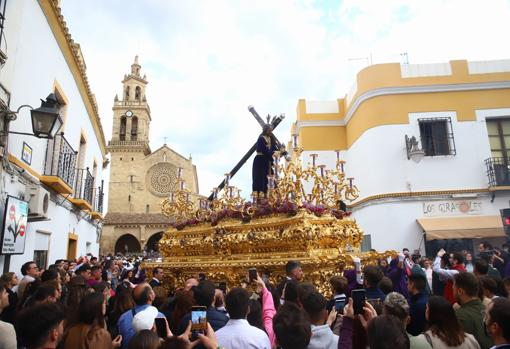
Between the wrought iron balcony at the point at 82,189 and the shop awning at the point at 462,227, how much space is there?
11.0 meters

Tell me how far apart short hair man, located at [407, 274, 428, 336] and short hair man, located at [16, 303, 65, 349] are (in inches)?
108

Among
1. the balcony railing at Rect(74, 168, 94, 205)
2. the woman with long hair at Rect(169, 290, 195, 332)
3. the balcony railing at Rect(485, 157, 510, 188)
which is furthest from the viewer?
the balcony railing at Rect(485, 157, 510, 188)

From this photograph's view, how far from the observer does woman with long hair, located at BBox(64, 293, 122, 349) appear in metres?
2.45

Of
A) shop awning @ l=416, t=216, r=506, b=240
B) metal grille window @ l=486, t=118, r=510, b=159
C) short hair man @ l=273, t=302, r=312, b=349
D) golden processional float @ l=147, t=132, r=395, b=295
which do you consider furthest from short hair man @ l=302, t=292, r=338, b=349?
metal grille window @ l=486, t=118, r=510, b=159

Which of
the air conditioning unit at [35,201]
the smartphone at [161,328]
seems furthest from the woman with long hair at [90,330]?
the air conditioning unit at [35,201]

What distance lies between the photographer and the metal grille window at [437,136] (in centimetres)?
1298

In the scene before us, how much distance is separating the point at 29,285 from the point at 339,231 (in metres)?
4.35

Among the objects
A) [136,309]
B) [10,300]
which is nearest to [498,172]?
[136,309]

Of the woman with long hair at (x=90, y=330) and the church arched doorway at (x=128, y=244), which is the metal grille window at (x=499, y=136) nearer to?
the woman with long hair at (x=90, y=330)

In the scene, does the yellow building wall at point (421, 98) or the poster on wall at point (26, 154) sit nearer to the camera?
the poster on wall at point (26, 154)

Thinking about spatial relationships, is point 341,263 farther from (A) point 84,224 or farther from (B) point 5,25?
(A) point 84,224

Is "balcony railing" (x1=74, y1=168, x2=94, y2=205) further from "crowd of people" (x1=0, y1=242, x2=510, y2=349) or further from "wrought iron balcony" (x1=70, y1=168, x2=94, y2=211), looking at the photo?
"crowd of people" (x1=0, y1=242, x2=510, y2=349)

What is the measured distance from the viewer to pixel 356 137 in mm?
14875

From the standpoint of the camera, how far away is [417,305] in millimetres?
3229
